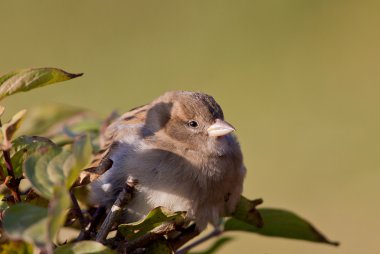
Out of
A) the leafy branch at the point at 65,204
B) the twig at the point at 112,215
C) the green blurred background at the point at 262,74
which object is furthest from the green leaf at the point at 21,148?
the green blurred background at the point at 262,74

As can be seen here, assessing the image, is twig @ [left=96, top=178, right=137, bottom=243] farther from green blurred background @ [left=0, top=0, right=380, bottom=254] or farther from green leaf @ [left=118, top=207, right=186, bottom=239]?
green blurred background @ [left=0, top=0, right=380, bottom=254]

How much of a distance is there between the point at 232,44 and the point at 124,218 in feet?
15.8

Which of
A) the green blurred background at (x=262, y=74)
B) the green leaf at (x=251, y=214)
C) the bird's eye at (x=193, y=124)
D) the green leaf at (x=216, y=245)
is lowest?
the green blurred background at (x=262, y=74)

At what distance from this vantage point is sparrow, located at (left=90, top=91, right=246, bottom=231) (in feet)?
4.99

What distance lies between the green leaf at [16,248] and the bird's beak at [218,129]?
0.97m

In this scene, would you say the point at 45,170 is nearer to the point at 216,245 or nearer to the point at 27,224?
the point at 27,224

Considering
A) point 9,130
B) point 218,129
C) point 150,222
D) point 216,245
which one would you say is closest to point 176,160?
point 218,129

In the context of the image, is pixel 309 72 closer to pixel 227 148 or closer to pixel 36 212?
pixel 227 148

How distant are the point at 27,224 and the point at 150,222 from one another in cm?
27

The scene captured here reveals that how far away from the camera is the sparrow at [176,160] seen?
1.52 meters

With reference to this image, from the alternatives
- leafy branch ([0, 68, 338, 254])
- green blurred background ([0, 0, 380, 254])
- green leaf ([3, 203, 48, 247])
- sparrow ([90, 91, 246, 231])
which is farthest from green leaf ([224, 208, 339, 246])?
green blurred background ([0, 0, 380, 254])

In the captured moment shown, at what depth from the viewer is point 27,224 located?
→ 808 millimetres

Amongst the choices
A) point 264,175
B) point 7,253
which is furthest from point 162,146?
point 264,175

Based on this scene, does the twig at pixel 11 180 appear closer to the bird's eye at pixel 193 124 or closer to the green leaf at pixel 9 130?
the green leaf at pixel 9 130
